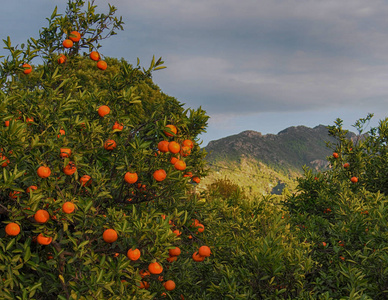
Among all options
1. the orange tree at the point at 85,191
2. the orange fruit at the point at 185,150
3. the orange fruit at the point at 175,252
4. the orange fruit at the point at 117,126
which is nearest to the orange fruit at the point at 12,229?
the orange tree at the point at 85,191

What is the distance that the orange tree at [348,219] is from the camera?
3.21 meters

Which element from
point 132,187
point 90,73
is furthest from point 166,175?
point 90,73

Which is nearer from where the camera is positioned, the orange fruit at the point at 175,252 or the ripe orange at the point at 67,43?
the orange fruit at the point at 175,252

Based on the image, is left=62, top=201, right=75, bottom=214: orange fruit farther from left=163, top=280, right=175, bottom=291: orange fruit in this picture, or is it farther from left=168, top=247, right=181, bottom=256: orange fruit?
left=163, top=280, right=175, bottom=291: orange fruit

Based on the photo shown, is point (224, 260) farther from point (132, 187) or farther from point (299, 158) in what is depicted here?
point (299, 158)

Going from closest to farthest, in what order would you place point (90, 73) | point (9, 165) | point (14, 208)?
point (14, 208) → point (9, 165) → point (90, 73)

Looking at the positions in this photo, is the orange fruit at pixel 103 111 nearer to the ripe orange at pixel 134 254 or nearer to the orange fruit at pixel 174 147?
the orange fruit at pixel 174 147

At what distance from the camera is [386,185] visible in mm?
6695

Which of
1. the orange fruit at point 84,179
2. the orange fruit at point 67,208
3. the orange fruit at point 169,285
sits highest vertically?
the orange fruit at point 84,179

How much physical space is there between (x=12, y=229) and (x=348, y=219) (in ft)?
14.0

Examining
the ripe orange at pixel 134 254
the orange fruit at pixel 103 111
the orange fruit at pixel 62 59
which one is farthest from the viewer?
the orange fruit at pixel 62 59

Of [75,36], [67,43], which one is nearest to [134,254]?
[67,43]

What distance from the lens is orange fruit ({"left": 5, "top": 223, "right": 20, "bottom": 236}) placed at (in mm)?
2631

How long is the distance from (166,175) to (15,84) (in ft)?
7.15
